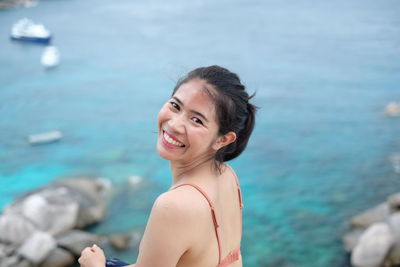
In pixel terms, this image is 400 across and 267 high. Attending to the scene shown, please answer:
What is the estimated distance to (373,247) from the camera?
8.79m

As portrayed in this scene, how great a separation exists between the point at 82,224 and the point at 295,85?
10.4 metres

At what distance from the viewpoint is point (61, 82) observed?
62.3 ft

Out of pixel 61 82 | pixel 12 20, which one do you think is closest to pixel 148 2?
pixel 12 20

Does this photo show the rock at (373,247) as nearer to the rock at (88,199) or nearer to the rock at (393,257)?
the rock at (393,257)

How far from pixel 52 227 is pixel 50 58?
11.7m

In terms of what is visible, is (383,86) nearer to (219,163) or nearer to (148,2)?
(148,2)

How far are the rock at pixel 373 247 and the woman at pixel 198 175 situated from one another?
749cm

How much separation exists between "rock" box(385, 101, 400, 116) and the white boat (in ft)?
41.4

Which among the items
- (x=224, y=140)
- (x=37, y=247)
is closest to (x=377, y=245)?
(x=37, y=247)

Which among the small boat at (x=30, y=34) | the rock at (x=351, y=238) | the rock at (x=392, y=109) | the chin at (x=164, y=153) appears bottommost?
the rock at (x=351, y=238)

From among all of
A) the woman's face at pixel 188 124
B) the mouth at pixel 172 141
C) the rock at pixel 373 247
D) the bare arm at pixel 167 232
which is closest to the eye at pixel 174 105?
the woman's face at pixel 188 124

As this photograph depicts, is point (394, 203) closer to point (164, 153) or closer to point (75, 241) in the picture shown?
point (75, 241)

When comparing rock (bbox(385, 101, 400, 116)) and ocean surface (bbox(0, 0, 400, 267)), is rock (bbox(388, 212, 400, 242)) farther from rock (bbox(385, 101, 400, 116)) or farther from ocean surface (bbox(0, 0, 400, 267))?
rock (bbox(385, 101, 400, 116))

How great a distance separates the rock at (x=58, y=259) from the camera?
9000 millimetres
